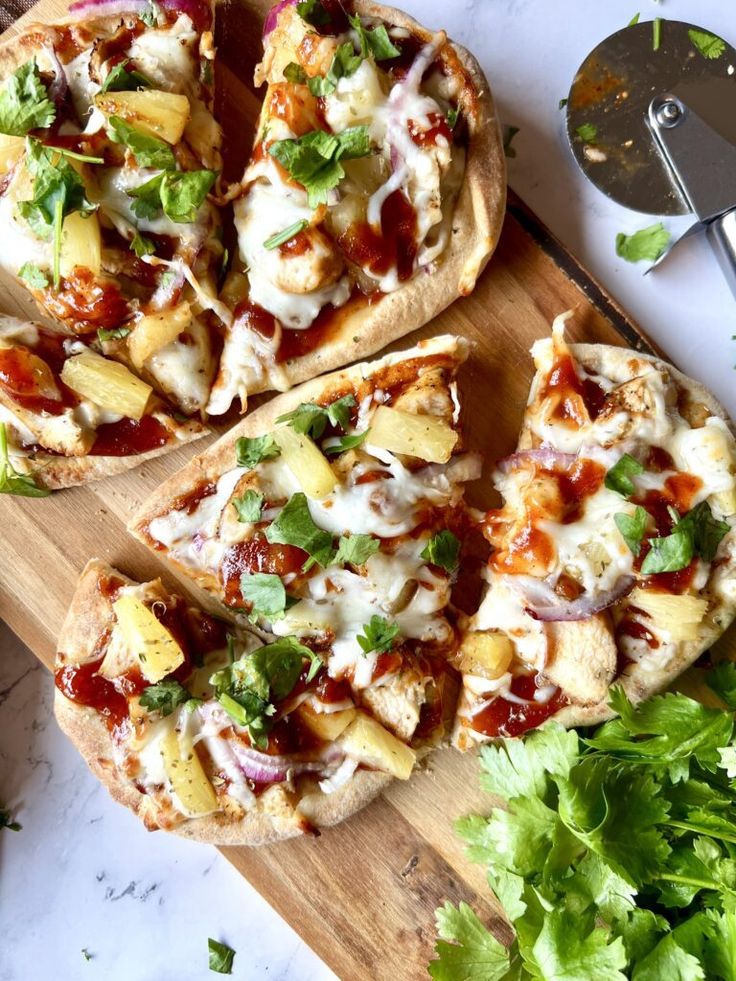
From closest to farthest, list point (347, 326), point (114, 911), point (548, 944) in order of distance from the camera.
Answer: point (548, 944)
point (347, 326)
point (114, 911)

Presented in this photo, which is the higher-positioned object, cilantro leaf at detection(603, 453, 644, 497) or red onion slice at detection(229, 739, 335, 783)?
cilantro leaf at detection(603, 453, 644, 497)

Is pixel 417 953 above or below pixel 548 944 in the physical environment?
below

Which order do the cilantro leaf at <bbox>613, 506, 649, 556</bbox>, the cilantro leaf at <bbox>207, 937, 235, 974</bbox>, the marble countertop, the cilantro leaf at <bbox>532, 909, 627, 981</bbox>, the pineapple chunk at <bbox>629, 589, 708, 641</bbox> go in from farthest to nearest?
the cilantro leaf at <bbox>207, 937, 235, 974</bbox>
the marble countertop
the pineapple chunk at <bbox>629, 589, 708, 641</bbox>
the cilantro leaf at <bbox>613, 506, 649, 556</bbox>
the cilantro leaf at <bbox>532, 909, 627, 981</bbox>

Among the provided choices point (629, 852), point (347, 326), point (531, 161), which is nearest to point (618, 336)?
point (531, 161)

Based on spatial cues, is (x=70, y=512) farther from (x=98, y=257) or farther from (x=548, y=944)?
(x=548, y=944)

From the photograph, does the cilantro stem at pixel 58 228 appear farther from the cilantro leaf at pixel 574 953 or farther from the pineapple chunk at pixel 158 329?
the cilantro leaf at pixel 574 953

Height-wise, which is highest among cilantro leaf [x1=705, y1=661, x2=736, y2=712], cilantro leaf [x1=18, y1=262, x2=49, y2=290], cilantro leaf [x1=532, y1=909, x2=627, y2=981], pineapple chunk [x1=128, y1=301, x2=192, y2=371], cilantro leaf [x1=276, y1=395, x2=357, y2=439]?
cilantro leaf [x1=705, y1=661, x2=736, y2=712]

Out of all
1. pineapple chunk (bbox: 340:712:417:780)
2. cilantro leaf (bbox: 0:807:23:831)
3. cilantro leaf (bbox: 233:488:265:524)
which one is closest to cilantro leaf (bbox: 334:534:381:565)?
cilantro leaf (bbox: 233:488:265:524)

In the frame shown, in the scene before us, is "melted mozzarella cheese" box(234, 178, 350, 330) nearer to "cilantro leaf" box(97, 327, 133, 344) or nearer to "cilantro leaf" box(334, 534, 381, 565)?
"cilantro leaf" box(97, 327, 133, 344)
